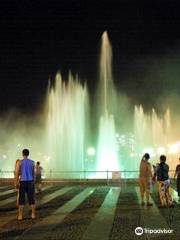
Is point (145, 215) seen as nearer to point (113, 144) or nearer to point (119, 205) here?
point (119, 205)

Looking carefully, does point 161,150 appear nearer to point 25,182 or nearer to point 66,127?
point 66,127

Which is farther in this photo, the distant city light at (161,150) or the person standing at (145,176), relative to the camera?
the distant city light at (161,150)

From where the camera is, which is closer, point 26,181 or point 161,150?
point 26,181

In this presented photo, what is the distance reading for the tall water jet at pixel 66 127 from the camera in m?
39.8

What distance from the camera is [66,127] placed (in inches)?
1602

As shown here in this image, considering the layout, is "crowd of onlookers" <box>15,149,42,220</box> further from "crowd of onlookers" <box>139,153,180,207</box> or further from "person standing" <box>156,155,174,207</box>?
"person standing" <box>156,155,174,207</box>

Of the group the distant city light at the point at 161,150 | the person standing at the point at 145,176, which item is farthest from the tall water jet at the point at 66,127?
the distant city light at the point at 161,150

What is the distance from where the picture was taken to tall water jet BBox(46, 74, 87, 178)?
39844 mm

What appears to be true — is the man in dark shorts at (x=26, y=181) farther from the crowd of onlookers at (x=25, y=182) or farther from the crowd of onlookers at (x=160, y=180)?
the crowd of onlookers at (x=160, y=180)

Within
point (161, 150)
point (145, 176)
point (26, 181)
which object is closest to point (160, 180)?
point (145, 176)

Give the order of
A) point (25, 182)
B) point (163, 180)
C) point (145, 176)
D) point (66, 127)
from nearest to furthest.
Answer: point (25, 182), point (163, 180), point (145, 176), point (66, 127)

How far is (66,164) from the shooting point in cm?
3956

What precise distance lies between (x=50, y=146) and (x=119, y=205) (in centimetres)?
2564

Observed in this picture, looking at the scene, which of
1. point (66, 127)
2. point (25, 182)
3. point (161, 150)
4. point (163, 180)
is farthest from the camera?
point (161, 150)
